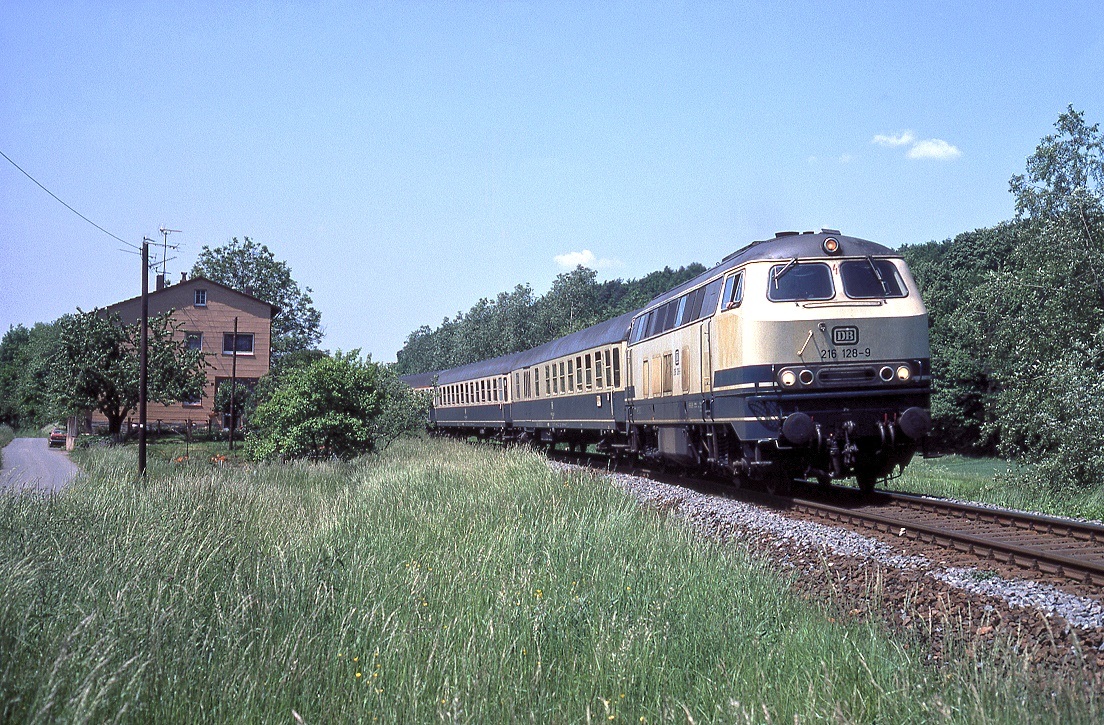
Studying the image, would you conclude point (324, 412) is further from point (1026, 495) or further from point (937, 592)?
point (937, 592)

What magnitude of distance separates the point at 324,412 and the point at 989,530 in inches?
657

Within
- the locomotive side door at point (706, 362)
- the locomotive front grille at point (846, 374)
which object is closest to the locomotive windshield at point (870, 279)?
the locomotive front grille at point (846, 374)

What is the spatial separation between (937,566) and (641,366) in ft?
31.3

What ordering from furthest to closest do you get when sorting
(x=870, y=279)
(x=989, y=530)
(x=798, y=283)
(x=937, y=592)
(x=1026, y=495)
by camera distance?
(x=1026, y=495) → (x=870, y=279) → (x=798, y=283) → (x=989, y=530) → (x=937, y=592)

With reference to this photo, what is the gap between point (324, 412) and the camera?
74.9 ft

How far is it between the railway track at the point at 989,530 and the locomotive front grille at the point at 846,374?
1.51m

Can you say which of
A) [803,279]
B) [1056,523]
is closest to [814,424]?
[803,279]

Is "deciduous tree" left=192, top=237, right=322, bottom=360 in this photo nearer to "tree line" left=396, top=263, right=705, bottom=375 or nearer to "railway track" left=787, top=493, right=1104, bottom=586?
"tree line" left=396, top=263, right=705, bottom=375

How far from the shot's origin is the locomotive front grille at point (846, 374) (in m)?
11.3

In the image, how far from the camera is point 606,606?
618 centimetres

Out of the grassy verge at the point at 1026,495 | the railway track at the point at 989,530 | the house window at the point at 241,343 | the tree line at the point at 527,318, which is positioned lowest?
the grassy verge at the point at 1026,495

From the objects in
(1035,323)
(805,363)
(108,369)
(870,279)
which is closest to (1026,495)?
(870,279)

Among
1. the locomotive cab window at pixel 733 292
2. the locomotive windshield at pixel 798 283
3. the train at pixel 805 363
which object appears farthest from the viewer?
the locomotive cab window at pixel 733 292

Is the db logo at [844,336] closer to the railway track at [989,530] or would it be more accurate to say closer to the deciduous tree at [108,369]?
the railway track at [989,530]
